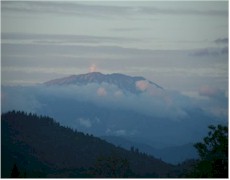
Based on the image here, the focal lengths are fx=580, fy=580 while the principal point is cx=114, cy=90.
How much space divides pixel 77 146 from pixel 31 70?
71.1 feet

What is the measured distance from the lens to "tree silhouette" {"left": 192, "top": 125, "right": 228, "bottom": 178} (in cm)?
1670

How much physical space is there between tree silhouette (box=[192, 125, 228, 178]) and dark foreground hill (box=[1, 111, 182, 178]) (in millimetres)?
25272

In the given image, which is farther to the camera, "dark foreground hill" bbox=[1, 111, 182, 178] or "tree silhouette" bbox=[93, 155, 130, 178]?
"dark foreground hill" bbox=[1, 111, 182, 178]

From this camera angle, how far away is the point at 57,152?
173ft

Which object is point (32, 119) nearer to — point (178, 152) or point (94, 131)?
point (94, 131)

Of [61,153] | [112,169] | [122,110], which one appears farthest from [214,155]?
[61,153]

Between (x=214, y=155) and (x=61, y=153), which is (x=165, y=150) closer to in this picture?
(x=61, y=153)

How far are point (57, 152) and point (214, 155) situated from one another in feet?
119

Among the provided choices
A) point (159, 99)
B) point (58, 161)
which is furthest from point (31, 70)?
point (58, 161)

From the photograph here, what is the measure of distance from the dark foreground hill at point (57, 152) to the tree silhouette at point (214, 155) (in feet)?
82.9

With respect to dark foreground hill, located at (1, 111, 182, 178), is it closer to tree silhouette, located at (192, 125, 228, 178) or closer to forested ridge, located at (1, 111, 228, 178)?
forested ridge, located at (1, 111, 228, 178)

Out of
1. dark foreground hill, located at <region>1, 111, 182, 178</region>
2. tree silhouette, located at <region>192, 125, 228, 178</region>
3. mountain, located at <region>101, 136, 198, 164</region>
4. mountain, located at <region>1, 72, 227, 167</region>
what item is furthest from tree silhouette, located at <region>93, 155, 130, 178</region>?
tree silhouette, located at <region>192, 125, 228, 178</region>

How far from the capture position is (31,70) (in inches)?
1288

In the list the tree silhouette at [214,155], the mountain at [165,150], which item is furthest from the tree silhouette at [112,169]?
the tree silhouette at [214,155]
